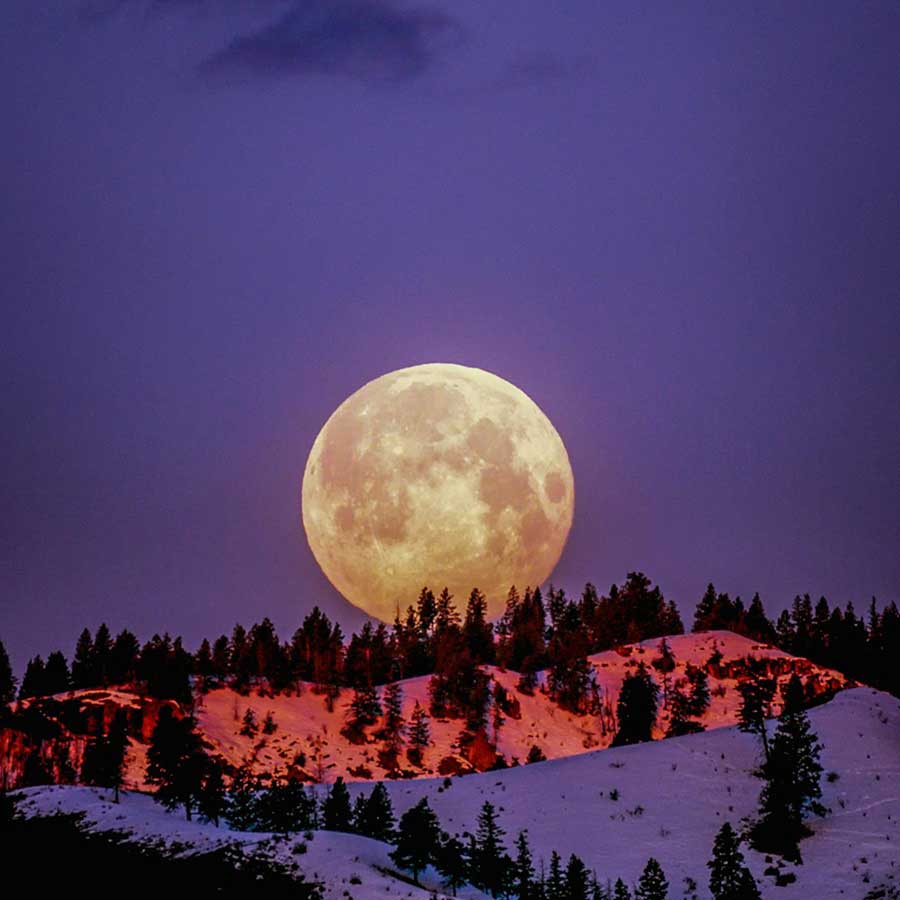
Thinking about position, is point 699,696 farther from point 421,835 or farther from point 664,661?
point 421,835

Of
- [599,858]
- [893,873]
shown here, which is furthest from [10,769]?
[893,873]

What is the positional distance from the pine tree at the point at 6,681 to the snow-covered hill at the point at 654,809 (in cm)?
5490

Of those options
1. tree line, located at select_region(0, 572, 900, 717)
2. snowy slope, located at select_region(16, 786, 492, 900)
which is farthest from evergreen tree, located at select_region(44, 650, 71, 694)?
snowy slope, located at select_region(16, 786, 492, 900)

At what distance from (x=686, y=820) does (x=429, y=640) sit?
97.6 meters

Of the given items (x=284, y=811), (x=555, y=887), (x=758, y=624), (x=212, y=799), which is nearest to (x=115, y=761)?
(x=212, y=799)

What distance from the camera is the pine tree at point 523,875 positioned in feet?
188

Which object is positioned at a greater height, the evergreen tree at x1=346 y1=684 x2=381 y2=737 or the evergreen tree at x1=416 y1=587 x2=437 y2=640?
the evergreen tree at x1=416 y1=587 x2=437 y2=640

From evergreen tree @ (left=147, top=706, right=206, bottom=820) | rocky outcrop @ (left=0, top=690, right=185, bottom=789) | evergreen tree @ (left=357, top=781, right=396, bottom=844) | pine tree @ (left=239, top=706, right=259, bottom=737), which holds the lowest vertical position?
evergreen tree @ (left=357, top=781, right=396, bottom=844)

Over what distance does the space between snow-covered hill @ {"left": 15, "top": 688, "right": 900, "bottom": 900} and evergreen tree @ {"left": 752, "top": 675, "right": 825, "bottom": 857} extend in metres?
1.20

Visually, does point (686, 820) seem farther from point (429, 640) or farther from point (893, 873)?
point (429, 640)

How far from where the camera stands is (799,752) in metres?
75.1

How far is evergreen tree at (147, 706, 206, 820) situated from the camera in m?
68.8

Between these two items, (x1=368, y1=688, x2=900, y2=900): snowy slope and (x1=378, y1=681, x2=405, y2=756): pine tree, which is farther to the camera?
(x1=378, y1=681, x2=405, y2=756): pine tree

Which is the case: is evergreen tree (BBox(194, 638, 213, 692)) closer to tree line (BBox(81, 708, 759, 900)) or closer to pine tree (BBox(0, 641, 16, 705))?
pine tree (BBox(0, 641, 16, 705))
